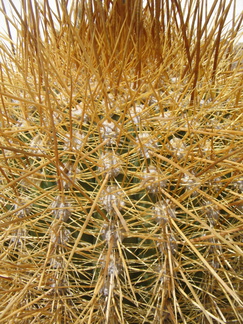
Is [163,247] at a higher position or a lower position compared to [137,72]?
lower

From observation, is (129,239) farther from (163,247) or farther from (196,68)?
(196,68)

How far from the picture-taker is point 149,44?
521 millimetres

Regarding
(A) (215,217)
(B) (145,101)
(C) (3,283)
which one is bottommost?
(C) (3,283)

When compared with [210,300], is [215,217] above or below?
above

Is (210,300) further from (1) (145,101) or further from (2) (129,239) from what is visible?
(1) (145,101)

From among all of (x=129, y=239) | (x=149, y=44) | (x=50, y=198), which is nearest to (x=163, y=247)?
(x=129, y=239)

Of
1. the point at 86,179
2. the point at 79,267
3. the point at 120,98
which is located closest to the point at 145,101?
the point at 120,98

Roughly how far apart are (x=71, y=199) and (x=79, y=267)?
0.30 feet

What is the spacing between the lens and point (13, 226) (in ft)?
1.55

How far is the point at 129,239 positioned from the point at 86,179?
10 centimetres

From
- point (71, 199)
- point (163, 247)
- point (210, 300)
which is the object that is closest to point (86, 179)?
point (71, 199)

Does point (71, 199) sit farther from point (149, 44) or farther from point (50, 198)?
point (149, 44)

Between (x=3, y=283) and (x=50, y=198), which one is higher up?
(x=50, y=198)

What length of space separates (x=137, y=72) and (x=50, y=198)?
23 centimetres
